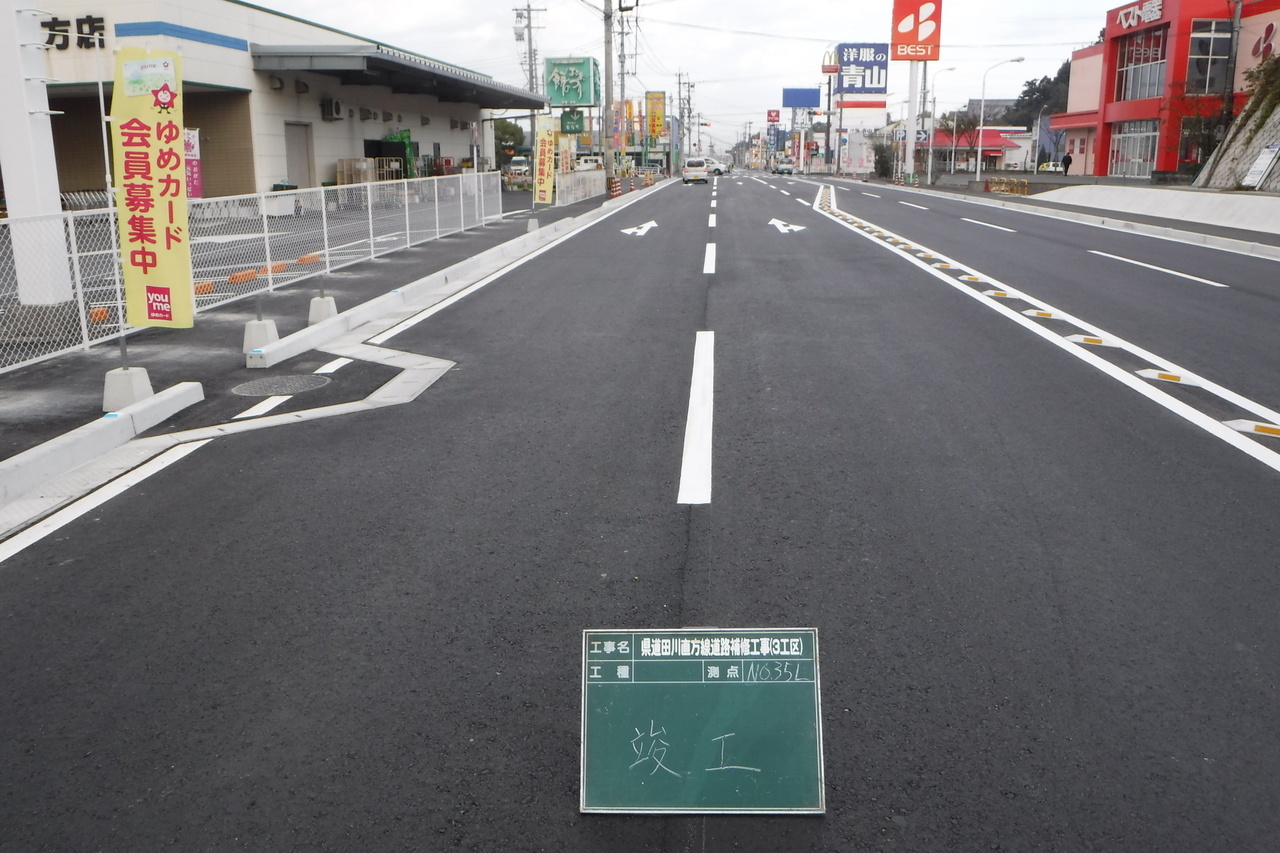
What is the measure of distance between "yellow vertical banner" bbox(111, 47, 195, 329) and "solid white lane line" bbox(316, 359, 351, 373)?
144 centimetres

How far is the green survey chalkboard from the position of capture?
295 centimetres

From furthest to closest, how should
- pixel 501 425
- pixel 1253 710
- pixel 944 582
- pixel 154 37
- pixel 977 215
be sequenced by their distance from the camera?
pixel 977 215, pixel 154 37, pixel 501 425, pixel 944 582, pixel 1253 710

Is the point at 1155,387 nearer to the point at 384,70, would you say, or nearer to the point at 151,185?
the point at 151,185

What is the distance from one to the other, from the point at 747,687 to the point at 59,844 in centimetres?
206

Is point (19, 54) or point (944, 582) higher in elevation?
point (19, 54)

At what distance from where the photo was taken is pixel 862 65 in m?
89.4

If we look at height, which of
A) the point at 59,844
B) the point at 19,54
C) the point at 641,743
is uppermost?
the point at 19,54

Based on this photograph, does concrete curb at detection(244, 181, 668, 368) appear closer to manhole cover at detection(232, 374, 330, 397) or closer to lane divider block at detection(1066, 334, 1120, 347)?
manhole cover at detection(232, 374, 330, 397)

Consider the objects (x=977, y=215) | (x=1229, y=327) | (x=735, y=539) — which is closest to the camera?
(x=735, y=539)

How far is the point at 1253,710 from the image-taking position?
3.49 m

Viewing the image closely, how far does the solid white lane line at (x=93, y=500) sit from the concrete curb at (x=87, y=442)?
422mm

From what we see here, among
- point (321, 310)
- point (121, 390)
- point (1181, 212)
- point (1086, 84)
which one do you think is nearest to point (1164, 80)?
point (1086, 84)

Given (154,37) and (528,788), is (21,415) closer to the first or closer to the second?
(528,788)

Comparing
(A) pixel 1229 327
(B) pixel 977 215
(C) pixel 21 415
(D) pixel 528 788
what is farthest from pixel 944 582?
(B) pixel 977 215
